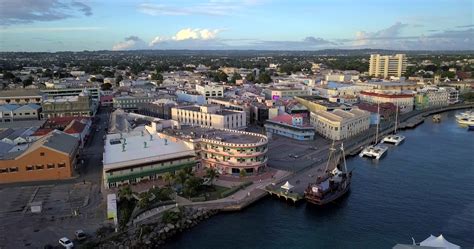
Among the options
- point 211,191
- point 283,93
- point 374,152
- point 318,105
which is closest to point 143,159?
point 211,191

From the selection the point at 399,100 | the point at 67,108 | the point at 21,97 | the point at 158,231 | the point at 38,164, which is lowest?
the point at 158,231

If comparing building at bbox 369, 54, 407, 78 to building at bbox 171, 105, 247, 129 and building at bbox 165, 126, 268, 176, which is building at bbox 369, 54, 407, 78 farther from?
building at bbox 165, 126, 268, 176

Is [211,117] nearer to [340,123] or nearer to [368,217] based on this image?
[340,123]

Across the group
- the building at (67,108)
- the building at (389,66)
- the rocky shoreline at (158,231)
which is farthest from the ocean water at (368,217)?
the building at (389,66)

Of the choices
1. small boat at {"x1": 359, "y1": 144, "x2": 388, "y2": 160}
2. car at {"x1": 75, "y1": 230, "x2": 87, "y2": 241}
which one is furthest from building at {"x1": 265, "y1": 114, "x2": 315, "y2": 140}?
car at {"x1": 75, "y1": 230, "x2": 87, "y2": 241}

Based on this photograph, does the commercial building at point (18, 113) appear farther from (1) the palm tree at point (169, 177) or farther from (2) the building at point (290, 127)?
(1) the palm tree at point (169, 177)
